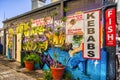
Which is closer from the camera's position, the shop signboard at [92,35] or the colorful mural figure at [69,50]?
the shop signboard at [92,35]

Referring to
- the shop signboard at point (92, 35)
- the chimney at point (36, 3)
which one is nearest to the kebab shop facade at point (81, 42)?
the shop signboard at point (92, 35)

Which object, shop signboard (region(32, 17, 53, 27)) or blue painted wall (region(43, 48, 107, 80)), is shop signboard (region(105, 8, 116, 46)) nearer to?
blue painted wall (region(43, 48, 107, 80))

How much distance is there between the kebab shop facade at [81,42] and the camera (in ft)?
18.4

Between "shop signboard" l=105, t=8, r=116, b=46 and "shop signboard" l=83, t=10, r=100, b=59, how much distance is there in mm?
396

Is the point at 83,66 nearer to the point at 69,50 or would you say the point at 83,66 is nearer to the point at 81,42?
the point at 81,42

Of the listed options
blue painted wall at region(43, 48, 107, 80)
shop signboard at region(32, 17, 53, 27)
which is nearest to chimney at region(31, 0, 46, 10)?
shop signboard at region(32, 17, 53, 27)

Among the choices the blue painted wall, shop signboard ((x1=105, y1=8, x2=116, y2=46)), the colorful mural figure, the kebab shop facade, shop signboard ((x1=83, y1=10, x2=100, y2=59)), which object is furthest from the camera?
the colorful mural figure

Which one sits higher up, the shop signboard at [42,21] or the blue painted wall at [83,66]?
the shop signboard at [42,21]

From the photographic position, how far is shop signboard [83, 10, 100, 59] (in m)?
5.96

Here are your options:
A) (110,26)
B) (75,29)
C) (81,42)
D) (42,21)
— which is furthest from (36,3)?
(110,26)

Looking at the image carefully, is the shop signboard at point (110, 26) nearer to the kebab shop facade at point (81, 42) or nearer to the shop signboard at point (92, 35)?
the kebab shop facade at point (81, 42)

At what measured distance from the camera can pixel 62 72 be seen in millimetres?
6957

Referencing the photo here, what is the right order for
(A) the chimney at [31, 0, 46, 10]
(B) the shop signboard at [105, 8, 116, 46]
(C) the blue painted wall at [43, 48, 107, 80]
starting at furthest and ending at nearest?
(A) the chimney at [31, 0, 46, 10] < (C) the blue painted wall at [43, 48, 107, 80] < (B) the shop signboard at [105, 8, 116, 46]

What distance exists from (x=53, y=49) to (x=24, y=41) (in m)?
3.46
